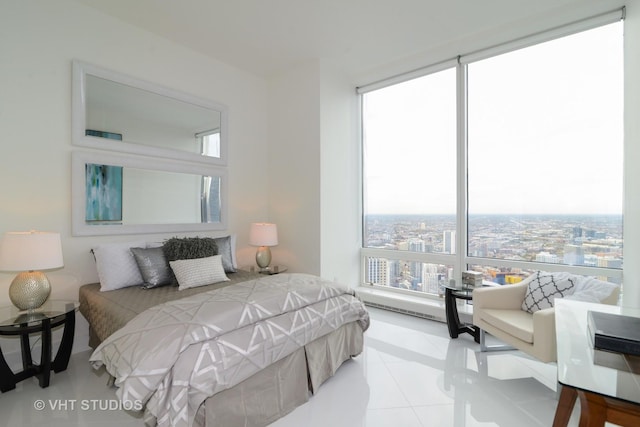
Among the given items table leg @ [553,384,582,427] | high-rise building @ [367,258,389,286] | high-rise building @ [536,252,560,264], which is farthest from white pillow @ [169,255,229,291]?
high-rise building @ [536,252,560,264]

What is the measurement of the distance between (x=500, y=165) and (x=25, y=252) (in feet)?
14.2

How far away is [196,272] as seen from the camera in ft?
8.59

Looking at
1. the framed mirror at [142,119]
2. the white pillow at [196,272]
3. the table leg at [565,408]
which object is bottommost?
the table leg at [565,408]

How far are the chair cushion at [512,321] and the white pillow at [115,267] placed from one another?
3083mm

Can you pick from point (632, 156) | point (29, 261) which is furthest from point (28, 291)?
point (632, 156)

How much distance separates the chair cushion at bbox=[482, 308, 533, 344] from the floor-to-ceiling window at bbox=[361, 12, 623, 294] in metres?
0.77

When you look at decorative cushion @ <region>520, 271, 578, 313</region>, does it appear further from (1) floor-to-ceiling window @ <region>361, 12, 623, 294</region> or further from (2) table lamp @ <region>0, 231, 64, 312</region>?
(2) table lamp @ <region>0, 231, 64, 312</region>

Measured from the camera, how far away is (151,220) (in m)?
3.13

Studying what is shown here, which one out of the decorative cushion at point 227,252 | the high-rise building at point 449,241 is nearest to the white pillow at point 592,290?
the high-rise building at point 449,241

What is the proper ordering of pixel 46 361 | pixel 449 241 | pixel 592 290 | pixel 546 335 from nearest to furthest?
pixel 546 335
pixel 46 361
pixel 592 290
pixel 449 241

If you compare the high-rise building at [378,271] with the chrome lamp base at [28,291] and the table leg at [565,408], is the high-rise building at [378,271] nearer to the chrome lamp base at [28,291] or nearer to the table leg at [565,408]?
the table leg at [565,408]

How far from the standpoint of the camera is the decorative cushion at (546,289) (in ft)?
7.94

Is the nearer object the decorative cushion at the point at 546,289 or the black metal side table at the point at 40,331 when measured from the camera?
the black metal side table at the point at 40,331

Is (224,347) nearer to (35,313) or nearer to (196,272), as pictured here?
(196,272)
